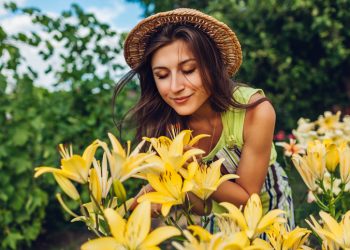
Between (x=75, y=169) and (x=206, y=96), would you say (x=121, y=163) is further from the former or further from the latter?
(x=206, y=96)

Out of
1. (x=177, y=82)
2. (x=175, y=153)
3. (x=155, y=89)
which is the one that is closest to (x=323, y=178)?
(x=175, y=153)

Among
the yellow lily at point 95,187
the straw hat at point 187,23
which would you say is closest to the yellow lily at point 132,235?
the yellow lily at point 95,187

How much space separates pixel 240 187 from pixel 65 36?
2.30m

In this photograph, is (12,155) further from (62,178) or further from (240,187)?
(62,178)

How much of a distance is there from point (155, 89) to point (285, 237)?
3.88 feet

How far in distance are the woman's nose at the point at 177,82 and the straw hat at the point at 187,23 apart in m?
0.24

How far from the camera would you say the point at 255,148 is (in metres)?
1.80

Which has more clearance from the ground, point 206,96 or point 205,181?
point 206,96

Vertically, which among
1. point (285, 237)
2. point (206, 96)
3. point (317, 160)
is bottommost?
point (285, 237)

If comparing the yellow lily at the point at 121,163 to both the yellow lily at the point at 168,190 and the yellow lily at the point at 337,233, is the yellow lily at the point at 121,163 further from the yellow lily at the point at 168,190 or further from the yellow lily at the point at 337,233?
the yellow lily at the point at 337,233

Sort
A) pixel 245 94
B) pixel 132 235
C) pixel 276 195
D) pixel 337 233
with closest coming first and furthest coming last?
pixel 132 235 < pixel 337 233 < pixel 245 94 < pixel 276 195

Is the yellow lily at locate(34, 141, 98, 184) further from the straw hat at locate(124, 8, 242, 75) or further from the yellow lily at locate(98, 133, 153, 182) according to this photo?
the straw hat at locate(124, 8, 242, 75)

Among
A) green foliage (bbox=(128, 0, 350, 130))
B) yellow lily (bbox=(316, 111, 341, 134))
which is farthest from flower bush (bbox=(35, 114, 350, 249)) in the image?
green foliage (bbox=(128, 0, 350, 130))

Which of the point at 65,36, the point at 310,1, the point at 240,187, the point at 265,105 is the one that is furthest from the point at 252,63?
the point at 240,187
